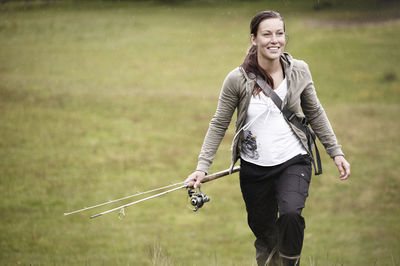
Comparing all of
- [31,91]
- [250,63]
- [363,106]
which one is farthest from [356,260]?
[31,91]

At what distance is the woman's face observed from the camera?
12.6 feet

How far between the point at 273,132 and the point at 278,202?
504mm

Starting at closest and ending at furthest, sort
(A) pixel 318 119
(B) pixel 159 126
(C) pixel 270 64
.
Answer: (C) pixel 270 64
(A) pixel 318 119
(B) pixel 159 126

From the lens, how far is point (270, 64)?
3.96 meters

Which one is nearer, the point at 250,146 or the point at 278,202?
the point at 278,202

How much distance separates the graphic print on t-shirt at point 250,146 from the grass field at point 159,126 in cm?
100

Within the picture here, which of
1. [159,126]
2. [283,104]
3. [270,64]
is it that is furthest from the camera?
[159,126]

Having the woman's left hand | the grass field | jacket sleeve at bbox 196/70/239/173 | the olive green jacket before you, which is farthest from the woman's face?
the grass field

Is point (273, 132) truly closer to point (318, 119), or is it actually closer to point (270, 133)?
point (270, 133)

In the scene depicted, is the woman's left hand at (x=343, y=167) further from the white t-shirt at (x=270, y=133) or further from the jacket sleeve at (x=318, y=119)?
the white t-shirt at (x=270, y=133)

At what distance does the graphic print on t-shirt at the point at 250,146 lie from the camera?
3.98 m

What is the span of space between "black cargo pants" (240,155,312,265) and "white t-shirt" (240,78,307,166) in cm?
7

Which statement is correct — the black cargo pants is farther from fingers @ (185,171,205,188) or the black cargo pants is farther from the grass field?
the grass field

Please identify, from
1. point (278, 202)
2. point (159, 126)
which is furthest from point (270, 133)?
point (159, 126)
